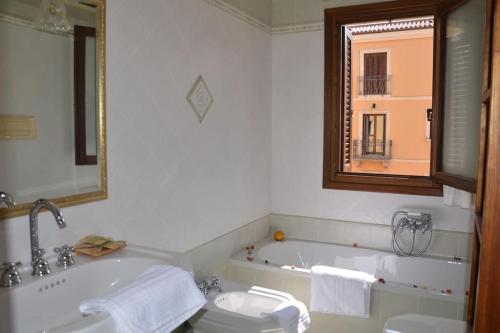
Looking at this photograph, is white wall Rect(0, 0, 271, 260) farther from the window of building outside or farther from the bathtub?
the window of building outside

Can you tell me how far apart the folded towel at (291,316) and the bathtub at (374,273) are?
60 cm

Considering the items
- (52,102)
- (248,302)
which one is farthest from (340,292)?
(52,102)

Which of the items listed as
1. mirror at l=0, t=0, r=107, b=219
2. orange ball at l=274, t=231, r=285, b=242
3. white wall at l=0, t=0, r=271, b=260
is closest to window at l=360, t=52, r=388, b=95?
white wall at l=0, t=0, r=271, b=260

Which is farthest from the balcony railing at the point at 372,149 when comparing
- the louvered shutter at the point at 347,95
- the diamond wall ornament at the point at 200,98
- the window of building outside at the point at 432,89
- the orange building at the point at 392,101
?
the diamond wall ornament at the point at 200,98

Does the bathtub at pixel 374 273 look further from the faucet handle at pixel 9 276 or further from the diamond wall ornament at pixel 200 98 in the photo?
the faucet handle at pixel 9 276

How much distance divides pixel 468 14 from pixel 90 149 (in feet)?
6.55

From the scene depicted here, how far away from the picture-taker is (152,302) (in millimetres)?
1307

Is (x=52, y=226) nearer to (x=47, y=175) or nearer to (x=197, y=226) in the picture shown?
(x=47, y=175)

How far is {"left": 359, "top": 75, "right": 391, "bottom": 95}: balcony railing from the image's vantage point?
786cm

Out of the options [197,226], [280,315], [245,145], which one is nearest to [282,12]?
[245,145]

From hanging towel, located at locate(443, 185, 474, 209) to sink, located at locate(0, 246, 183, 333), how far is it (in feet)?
5.97

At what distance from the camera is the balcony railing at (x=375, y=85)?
7.86m

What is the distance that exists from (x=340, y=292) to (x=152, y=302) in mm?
1589

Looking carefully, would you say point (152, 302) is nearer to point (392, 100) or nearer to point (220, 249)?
point (220, 249)
